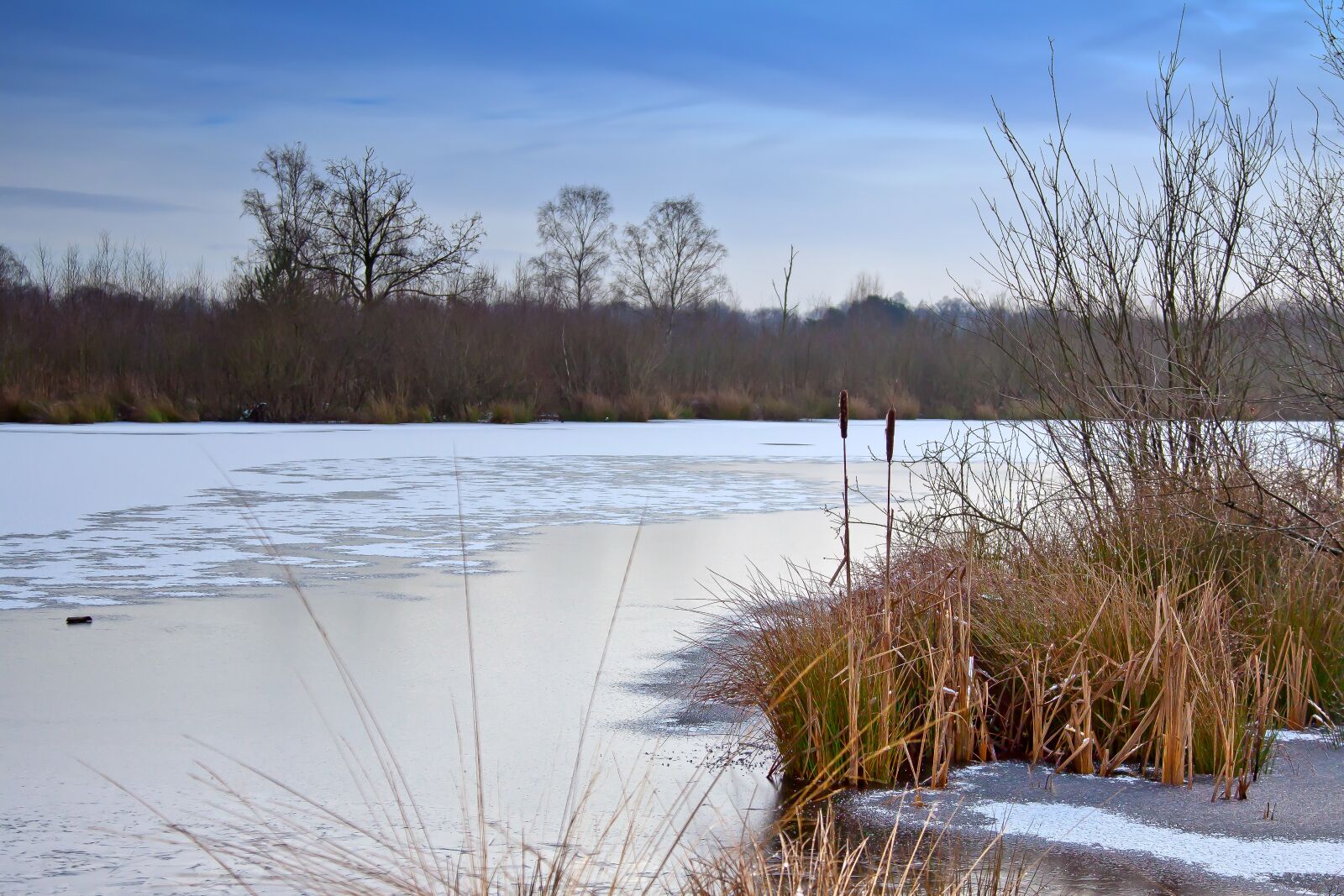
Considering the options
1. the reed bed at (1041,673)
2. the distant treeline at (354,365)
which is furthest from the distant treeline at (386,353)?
the reed bed at (1041,673)

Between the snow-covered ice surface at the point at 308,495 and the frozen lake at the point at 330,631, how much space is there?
51 mm

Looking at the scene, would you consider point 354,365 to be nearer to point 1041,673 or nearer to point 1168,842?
point 1041,673

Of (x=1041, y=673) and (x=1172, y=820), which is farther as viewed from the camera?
(x=1041, y=673)

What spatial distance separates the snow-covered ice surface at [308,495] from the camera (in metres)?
7.43

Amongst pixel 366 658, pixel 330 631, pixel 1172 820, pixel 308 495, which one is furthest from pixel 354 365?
pixel 1172 820

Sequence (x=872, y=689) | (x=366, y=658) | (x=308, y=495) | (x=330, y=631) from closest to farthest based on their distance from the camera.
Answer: (x=872, y=689)
(x=366, y=658)
(x=330, y=631)
(x=308, y=495)

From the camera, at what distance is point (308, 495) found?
37.0 feet

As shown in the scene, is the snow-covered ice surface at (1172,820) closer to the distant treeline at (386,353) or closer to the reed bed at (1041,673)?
the reed bed at (1041,673)

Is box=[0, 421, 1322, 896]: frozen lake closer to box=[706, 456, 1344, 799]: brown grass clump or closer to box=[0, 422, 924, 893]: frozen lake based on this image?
box=[0, 422, 924, 893]: frozen lake

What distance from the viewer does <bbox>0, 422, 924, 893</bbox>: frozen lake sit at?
138 inches

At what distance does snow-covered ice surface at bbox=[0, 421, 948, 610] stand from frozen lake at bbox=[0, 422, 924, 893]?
0.17ft

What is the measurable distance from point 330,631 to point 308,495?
233 inches

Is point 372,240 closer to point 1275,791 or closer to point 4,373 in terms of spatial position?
point 4,373

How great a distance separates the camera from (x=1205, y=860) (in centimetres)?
302
